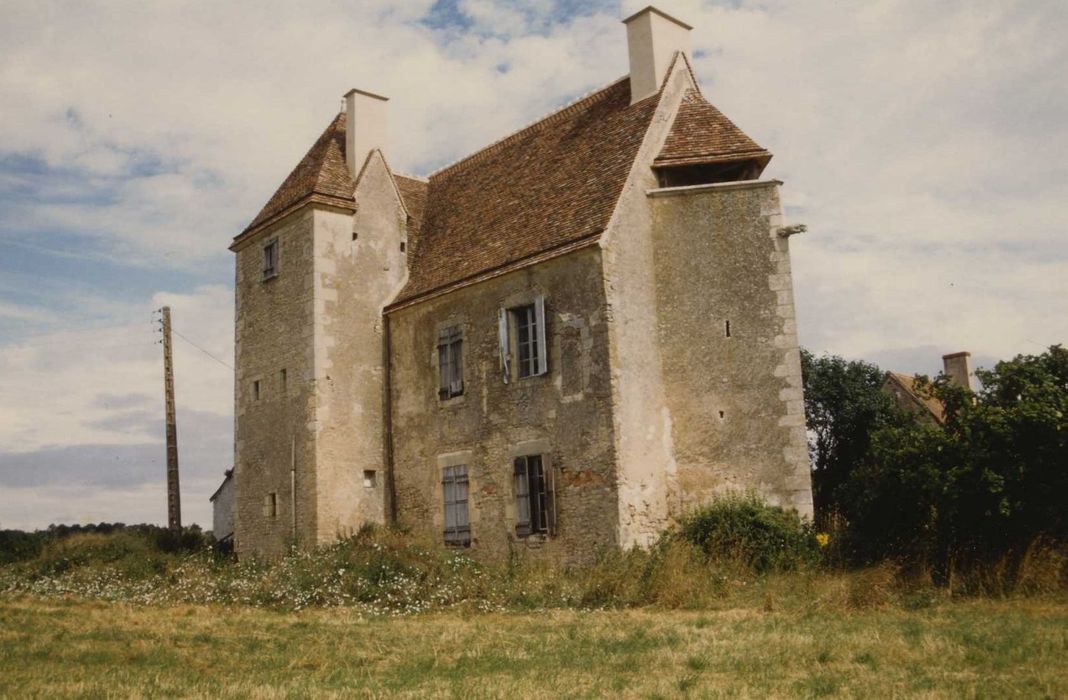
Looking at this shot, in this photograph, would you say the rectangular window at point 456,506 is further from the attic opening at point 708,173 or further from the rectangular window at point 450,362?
the attic opening at point 708,173

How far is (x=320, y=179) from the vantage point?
68.7 ft

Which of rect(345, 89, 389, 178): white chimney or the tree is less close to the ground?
rect(345, 89, 389, 178): white chimney

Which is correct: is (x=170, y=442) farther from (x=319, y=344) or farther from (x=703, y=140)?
(x=703, y=140)

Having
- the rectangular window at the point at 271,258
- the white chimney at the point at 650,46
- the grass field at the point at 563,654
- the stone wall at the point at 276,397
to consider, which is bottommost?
the grass field at the point at 563,654

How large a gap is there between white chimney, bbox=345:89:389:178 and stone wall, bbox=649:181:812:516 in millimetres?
7444

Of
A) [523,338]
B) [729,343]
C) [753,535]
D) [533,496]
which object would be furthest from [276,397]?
[753,535]

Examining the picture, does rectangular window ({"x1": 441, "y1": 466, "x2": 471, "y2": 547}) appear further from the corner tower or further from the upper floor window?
the upper floor window

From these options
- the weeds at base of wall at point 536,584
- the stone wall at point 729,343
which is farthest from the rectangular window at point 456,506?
the stone wall at point 729,343

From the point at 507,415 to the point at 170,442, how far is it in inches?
509

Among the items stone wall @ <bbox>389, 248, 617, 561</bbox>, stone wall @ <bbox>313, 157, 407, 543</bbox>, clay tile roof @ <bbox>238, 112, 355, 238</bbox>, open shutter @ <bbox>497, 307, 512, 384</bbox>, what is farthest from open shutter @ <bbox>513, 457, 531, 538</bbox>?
clay tile roof @ <bbox>238, 112, 355, 238</bbox>

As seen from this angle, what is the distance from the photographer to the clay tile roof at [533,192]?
17594mm

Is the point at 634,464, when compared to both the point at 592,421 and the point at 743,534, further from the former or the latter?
the point at 743,534

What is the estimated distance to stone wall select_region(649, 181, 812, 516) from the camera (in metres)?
16.4

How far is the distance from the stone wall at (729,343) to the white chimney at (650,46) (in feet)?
8.39
